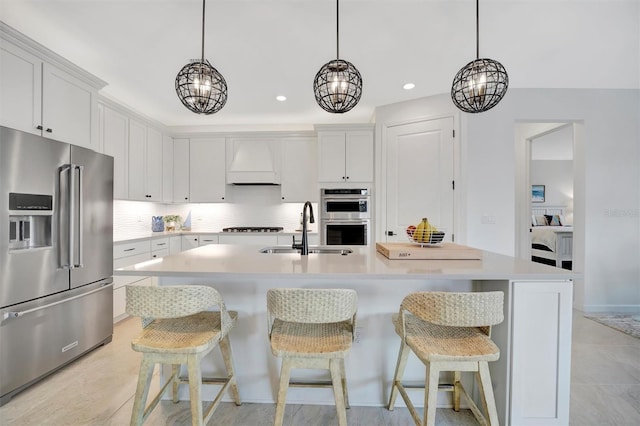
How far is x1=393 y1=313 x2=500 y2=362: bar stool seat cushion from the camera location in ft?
4.05

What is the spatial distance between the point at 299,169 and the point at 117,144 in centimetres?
229

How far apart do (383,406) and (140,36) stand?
3261 millimetres

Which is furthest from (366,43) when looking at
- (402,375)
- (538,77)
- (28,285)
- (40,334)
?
(40,334)

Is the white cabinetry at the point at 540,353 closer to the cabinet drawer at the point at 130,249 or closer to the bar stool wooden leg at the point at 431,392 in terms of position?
the bar stool wooden leg at the point at 431,392

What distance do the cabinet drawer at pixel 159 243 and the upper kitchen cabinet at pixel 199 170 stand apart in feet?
2.47

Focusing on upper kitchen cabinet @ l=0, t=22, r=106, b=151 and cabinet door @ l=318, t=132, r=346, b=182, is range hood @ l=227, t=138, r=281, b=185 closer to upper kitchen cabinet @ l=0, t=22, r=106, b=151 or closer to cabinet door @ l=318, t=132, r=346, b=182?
cabinet door @ l=318, t=132, r=346, b=182

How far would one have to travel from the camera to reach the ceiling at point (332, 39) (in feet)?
6.61

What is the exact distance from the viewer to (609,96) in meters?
3.37

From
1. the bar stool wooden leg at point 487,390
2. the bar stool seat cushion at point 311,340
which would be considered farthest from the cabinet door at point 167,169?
the bar stool wooden leg at point 487,390

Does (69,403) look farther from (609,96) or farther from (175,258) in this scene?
(609,96)

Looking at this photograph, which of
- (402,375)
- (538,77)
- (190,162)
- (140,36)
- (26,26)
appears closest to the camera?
(402,375)

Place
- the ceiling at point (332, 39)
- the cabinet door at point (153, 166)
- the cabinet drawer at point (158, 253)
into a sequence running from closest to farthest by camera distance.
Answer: the ceiling at point (332, 39) < the cabinet drawer at point (158, 253) < the cabinet door at point (153, 166)

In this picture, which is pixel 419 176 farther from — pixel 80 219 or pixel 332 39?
pixel 80 219

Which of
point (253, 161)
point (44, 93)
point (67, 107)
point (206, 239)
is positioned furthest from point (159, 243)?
point (44, 93)
